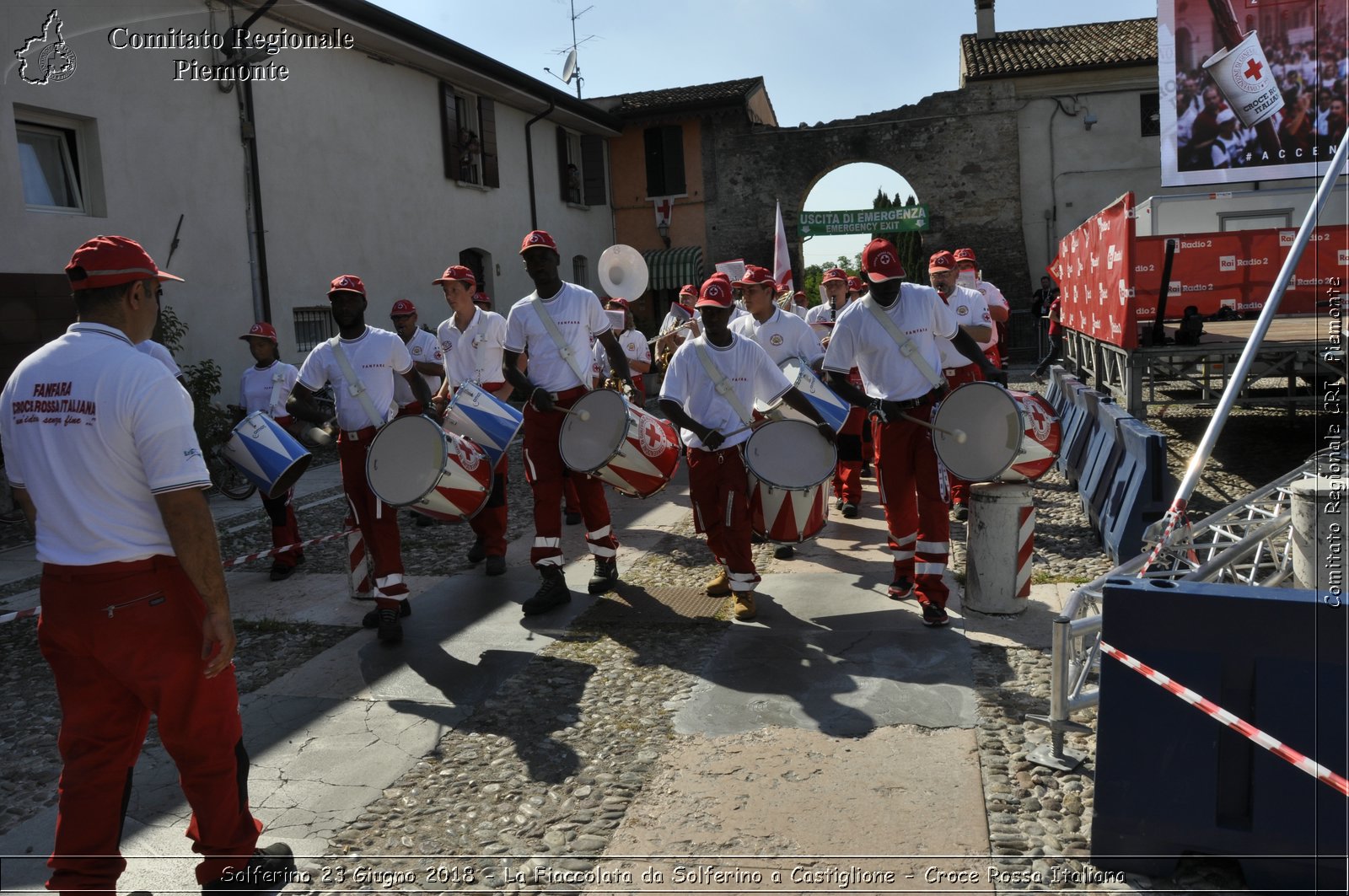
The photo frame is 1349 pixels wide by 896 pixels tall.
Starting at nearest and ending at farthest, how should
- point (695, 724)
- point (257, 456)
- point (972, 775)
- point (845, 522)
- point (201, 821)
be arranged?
1. point (201, 821)
2. point (972, 775)
3. point (695, 724)
4. point (257, 456)
5. point (845, 522)

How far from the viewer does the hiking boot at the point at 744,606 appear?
6008 mm

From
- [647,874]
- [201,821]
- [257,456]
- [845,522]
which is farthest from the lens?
[845,522]

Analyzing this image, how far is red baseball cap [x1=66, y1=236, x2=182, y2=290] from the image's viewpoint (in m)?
3.01

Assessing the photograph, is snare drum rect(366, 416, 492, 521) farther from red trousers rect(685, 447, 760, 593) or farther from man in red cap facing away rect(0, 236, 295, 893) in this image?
man in red cap facing away rect(0, 236, 295, 893)

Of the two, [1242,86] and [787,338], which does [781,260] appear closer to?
[787,338]

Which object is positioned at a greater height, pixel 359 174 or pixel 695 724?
pixel 359 174

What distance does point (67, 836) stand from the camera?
2.96 metres

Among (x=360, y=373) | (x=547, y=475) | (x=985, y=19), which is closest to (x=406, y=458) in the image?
(x=360, y=373)

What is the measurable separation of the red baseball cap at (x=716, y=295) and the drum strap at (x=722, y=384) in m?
0.24

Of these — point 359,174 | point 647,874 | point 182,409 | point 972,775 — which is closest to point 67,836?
point 182,409

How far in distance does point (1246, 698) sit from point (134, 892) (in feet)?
11.5

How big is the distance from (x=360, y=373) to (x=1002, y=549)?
378 cm

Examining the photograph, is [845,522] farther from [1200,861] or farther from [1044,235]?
[1044,235]

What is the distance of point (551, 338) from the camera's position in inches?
251
